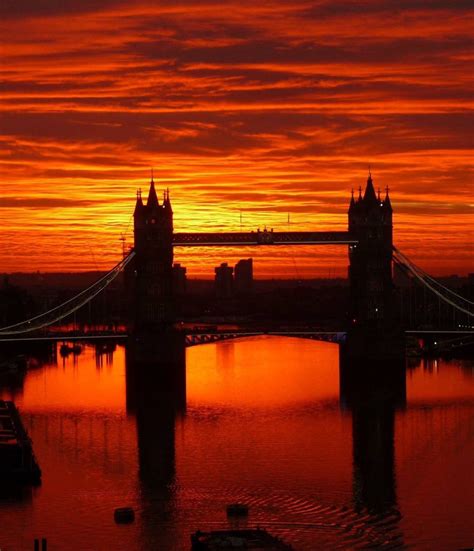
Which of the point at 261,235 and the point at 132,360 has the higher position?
the point at 261,235

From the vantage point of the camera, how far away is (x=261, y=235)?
340ft

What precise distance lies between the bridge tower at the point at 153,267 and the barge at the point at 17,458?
35.4m

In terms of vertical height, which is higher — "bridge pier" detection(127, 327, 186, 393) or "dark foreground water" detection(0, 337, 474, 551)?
"bridge pier" detection(127, 327, 186, 393)

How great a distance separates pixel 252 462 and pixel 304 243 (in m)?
Result: 40.4

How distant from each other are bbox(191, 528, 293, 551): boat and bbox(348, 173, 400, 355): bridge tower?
56.1 metres

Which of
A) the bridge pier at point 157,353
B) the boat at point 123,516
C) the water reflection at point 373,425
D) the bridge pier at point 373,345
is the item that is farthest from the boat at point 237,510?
the bridge pier at point 373,345

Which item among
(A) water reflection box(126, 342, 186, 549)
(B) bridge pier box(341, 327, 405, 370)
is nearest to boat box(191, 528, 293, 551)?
(A) water reflection box(126, 342, 186, 549)

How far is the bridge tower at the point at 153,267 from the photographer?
343 ft

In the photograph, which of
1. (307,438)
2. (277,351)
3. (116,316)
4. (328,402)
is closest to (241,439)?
(307,438)

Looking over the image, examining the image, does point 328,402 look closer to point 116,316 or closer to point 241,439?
point 241,439

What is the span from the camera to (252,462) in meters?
64.0

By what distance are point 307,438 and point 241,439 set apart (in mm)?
2607

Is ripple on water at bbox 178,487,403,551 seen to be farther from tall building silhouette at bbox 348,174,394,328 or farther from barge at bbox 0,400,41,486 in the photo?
tall building silhouette at bbox 348,174,394,328

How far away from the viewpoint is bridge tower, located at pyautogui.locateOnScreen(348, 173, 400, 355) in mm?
106000
